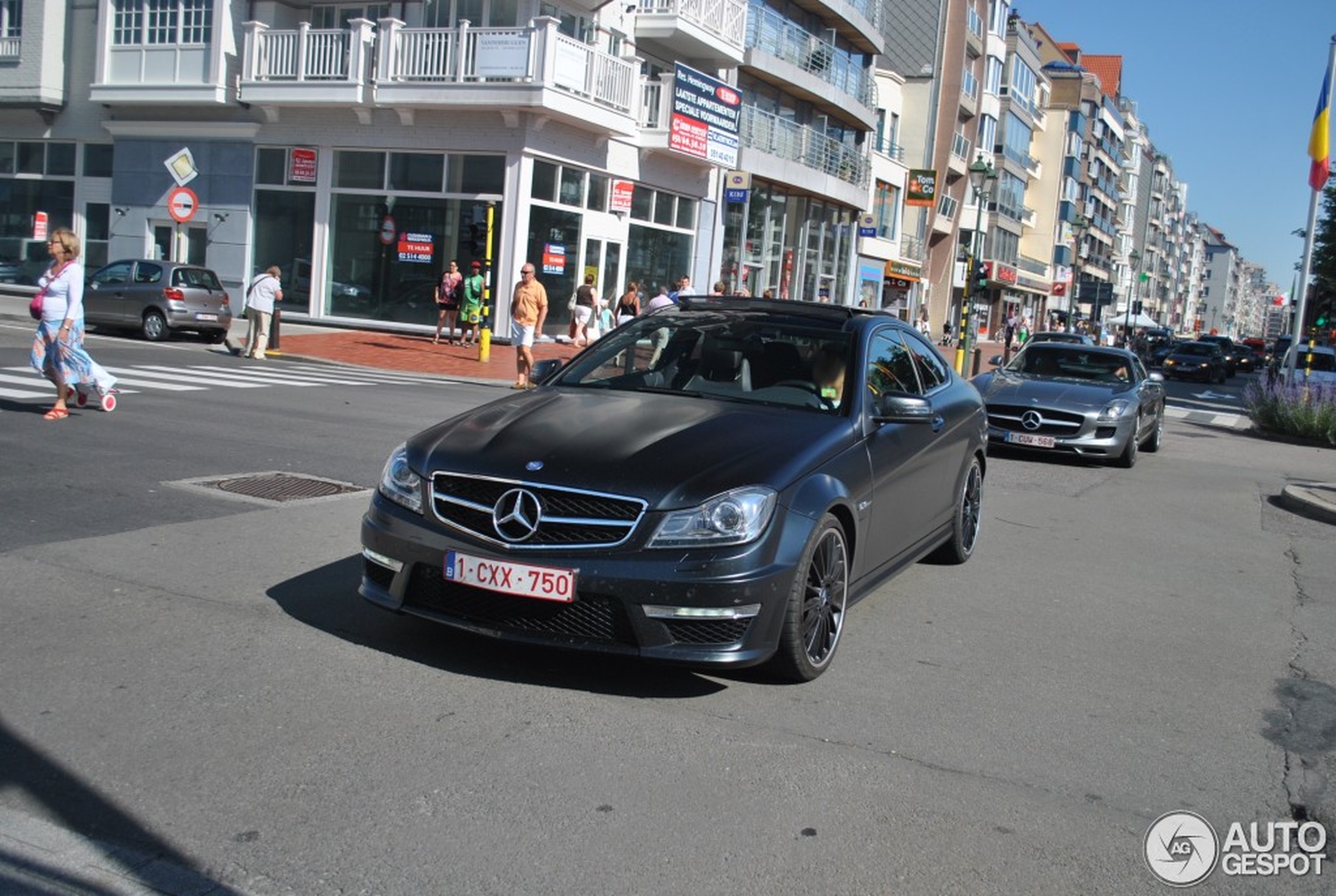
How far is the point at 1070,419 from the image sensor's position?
45.3 feet

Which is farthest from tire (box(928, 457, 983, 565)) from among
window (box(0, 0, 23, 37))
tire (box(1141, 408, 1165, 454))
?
window (box(0, 0, 23, 37))

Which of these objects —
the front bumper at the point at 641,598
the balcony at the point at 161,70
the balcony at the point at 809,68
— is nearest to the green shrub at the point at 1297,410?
the front bumper at the point at 641,598

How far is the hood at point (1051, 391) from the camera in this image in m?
14.0

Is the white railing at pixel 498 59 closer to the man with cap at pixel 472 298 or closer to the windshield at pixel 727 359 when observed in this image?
the man with cap at pixel 472 298

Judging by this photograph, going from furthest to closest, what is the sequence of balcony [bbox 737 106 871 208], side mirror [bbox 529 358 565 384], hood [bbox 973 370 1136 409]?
balcony [bbox 737 106 871 208] < hood [bbox 973 370 1136 409] < side mirror [bbox 529 358 565 384]

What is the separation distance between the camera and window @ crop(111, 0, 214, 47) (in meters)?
30.0

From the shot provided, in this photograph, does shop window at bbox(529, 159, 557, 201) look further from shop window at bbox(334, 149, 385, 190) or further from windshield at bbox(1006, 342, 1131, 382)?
windshield at bbox(1006, 342, 1131, 382)

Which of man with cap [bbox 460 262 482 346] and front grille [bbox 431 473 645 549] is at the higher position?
man with cap [bbox 460 262 482 346]

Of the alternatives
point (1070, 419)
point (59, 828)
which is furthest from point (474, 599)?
point (1070, 419)

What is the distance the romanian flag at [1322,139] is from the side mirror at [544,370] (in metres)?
21.6

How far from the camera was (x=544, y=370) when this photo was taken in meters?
6.81

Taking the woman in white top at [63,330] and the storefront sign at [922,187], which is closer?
the woman in white top at [63,330]

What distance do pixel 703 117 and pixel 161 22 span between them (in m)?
13.6

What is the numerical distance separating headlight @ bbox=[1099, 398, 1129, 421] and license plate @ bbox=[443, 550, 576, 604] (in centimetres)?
1048
